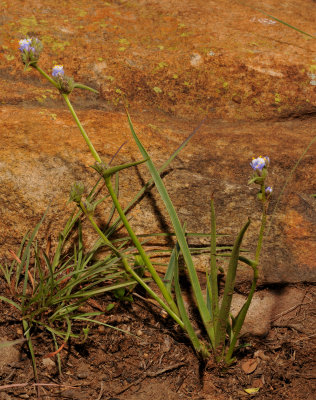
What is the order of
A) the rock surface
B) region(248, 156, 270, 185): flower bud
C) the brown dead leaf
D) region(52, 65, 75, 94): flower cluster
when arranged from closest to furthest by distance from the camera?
region(248, 156, 270, 185): flower bud, region(52, 65, 75, 94): flower cluster, the brown dead leaf, the rock surface

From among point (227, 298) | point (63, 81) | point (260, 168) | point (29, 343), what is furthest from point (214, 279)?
point (63, 81)

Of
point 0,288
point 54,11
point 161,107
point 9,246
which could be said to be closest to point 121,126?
point 161,107

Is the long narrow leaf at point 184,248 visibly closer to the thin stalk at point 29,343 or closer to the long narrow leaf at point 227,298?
the long narrow leaf at point 227,298

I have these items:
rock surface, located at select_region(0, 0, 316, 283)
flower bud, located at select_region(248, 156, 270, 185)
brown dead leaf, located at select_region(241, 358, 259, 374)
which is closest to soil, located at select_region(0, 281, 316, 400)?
brown dead leaf, located at select_region(241, 358, 259, 374)

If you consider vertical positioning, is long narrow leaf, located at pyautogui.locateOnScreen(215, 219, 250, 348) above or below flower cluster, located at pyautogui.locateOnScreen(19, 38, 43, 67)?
below

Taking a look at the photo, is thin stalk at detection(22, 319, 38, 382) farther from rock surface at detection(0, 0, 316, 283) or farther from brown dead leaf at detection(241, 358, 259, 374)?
brown dead leaf at detection(241, 358, 259, 374)

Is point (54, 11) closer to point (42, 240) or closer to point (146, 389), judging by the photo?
point (42, 240)

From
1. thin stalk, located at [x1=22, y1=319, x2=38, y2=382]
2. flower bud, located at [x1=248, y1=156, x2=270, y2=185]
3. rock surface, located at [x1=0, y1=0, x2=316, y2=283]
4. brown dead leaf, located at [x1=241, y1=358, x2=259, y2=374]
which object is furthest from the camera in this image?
rock surface, located at [x1=0, y1=0, x2=316, y2=283]
